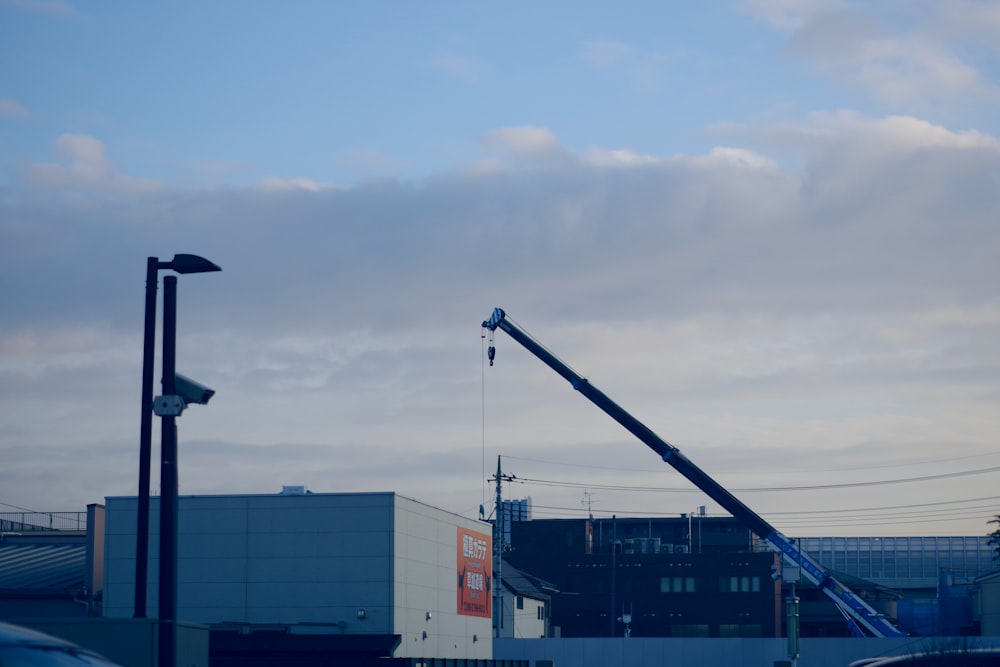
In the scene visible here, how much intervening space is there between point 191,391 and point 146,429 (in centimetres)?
237

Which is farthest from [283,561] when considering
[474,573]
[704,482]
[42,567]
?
[704,482]

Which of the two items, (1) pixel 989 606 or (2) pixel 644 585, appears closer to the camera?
(1) pixel 989 606

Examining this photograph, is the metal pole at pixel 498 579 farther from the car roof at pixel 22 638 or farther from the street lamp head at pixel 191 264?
the car roof at pixel 22 638

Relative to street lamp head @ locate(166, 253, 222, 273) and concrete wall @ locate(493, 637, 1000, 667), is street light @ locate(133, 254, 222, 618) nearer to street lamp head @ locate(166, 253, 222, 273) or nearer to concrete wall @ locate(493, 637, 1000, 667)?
street lamp head @ locate(166, 253, 222, 273)

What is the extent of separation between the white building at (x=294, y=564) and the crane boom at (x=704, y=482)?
14.2 meters

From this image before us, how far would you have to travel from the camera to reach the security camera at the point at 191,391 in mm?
15750

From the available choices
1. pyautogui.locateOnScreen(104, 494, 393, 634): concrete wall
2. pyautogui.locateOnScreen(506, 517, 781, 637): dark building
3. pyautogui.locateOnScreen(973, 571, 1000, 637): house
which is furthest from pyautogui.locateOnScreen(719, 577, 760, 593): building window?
pyautogui.locateOnScreen(104, 494, 393, 634): concrete wall

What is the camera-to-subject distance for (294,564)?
42344 mm

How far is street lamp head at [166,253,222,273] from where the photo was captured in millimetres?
16719

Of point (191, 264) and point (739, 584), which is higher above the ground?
point (191, 264)

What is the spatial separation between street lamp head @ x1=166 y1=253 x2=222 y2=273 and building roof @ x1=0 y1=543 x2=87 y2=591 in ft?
106

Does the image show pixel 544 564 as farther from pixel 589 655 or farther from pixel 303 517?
pixel 303 517

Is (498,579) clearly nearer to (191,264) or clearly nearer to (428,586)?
(428,586)

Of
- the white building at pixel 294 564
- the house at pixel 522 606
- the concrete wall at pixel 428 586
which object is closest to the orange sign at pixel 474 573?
the concrete wall at pixel 428 586
